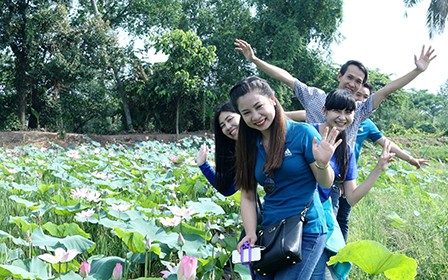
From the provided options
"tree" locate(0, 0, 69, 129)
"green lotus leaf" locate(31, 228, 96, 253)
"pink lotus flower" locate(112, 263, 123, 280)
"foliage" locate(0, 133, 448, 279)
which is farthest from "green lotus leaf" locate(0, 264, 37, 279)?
"tree" locate(0, 0, 69, 129)

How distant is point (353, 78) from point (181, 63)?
43.0ft

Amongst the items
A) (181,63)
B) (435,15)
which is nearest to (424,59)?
(181,63)

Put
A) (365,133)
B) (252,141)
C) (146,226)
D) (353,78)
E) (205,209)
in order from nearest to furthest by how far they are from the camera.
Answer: (252,141) < (146,226) < (353,78) < (205,209) < (365,133)

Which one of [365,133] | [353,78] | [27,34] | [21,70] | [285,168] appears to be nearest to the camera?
[285,168]

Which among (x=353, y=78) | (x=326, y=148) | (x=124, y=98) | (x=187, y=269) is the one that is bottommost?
(x=187, y=269)

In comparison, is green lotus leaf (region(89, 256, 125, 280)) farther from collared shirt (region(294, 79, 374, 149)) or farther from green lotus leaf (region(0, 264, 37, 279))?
collared shirt (region(294, 79, 374, 149))

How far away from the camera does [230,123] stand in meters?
2.24

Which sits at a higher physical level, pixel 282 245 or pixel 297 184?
pixel 297 184

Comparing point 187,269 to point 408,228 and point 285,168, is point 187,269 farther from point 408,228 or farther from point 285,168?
point 408,228

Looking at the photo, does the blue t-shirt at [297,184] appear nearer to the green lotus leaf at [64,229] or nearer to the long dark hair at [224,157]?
the long dark hair at [224,157]

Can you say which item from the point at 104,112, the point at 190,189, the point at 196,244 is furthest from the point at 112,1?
the point at 196,244

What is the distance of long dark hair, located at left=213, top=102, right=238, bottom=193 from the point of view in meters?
2.24

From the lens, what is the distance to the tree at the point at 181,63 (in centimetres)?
1508

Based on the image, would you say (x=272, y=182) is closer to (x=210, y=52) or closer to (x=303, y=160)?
(x=303, y=160)
